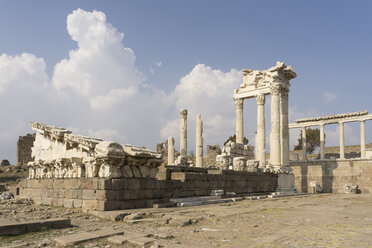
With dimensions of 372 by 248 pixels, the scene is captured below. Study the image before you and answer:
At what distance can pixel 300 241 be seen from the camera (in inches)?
198

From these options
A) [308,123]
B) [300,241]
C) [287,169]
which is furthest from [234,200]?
[308,123]

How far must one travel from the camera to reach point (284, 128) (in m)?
23.3

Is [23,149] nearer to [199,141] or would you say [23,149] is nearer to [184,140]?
[184,140]

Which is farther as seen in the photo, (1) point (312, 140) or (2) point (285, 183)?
(1) point (312, 140)

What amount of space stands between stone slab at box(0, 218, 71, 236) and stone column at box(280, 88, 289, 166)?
61.5 feet

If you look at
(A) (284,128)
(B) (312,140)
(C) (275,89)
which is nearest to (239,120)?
(A) (284,128)

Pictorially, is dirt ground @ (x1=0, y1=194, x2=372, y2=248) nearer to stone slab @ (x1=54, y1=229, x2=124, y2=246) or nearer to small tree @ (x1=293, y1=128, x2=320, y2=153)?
stone slab @ (x1=54, y1=229, x2=124, y2=246)

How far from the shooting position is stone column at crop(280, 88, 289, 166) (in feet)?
75.6

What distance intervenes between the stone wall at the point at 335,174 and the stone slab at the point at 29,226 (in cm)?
2693

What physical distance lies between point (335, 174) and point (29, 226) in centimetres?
2860

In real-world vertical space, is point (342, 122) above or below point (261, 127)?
above

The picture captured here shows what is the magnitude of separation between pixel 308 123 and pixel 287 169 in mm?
13303

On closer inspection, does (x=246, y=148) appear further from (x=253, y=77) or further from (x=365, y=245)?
(x=365, y=245)

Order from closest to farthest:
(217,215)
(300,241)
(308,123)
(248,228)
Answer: (300,241)
(248,228)
(217,215)
(308,123)
